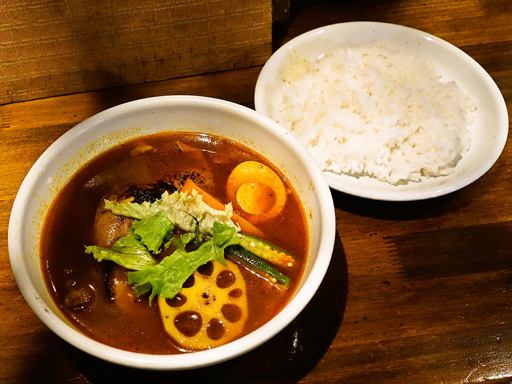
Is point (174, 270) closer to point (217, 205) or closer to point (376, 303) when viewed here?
point (217, 205)

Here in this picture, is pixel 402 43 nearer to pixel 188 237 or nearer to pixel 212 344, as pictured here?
pixel 188 237

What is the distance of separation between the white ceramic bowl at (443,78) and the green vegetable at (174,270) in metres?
0.53

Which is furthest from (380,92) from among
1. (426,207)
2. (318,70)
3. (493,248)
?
(493,248)

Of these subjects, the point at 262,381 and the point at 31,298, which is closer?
the point at 31,298

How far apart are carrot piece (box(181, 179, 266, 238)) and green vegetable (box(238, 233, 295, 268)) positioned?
5 centimetres

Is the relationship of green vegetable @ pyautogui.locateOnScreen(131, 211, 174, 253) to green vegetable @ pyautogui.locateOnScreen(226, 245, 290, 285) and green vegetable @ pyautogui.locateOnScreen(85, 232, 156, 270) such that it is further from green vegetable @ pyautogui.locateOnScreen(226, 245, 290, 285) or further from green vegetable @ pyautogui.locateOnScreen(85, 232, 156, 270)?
green vegetable @ pyautogui.locateOnScreen(226, 245, 290, 285)

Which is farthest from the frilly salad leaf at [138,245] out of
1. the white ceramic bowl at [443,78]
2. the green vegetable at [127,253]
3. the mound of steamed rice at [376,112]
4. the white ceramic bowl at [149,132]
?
the mound of steamed rice at [376,112]

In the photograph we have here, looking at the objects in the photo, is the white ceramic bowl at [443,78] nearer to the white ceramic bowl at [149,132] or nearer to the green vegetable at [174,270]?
the white ceramic bowl at [149,132]

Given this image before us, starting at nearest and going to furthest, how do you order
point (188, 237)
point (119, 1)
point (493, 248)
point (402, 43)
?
point (188, 237) → point (493, 248) → point (119, 1) → point (402, 43)

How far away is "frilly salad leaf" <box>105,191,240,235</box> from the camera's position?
1503 mm

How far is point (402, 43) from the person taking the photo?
2451mm

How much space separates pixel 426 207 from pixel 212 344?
0.97 m

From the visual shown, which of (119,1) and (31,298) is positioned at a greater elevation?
(119,1)

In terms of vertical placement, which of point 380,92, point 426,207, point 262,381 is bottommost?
point 262,381
